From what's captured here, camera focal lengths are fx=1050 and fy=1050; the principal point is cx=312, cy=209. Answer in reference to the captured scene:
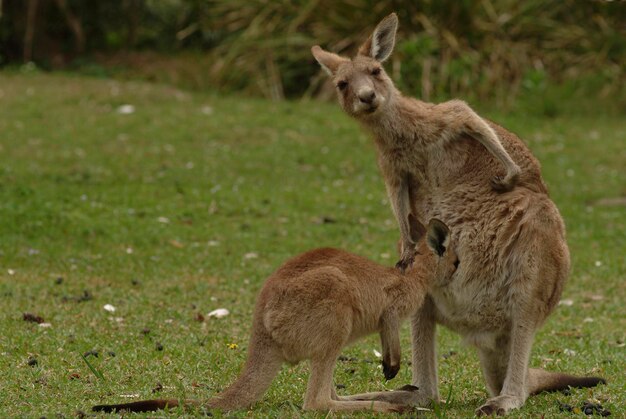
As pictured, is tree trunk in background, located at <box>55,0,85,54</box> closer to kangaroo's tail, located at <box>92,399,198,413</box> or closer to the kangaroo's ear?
the kangaroo's ear

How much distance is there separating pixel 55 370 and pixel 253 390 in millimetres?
1400

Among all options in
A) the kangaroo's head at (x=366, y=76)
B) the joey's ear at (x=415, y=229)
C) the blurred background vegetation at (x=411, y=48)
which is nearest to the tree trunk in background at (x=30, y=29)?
the blurred background vegetation at (x=411, y=48)

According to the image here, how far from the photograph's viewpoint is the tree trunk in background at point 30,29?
16.9 metres

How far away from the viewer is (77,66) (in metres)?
17.4

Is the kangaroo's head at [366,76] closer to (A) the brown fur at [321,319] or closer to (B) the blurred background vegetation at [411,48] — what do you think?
(A) the brown fur at [321,319]

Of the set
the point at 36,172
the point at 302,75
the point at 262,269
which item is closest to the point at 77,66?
the point at 302,75

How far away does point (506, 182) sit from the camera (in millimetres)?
4660

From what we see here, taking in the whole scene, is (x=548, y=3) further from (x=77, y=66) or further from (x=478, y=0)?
(x=77, y=66)

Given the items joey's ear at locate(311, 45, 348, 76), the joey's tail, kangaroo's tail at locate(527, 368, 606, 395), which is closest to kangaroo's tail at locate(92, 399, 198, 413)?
the joey's tail

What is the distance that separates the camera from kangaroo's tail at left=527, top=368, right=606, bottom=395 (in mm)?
4867

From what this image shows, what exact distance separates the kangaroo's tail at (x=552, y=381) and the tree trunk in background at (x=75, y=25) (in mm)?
13651

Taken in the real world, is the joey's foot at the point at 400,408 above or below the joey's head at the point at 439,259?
below

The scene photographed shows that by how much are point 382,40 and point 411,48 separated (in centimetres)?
919

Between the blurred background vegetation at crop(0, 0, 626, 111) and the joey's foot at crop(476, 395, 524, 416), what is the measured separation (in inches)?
384
